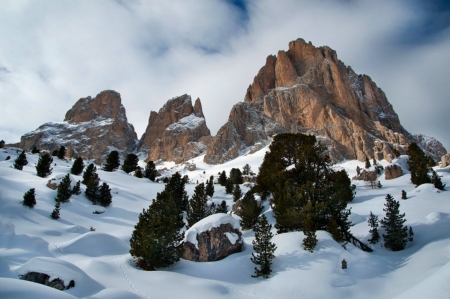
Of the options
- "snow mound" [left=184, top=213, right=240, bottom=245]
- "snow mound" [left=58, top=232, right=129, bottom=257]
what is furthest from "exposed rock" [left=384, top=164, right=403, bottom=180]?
"snow mound" [left=58, top=232, right=129, bottom=257]

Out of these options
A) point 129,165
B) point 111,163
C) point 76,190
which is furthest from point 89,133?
point 76,190

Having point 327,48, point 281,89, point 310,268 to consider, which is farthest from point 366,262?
point 327,48

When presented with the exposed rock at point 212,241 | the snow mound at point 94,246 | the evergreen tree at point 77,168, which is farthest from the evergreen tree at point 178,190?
the evergreen tree at point 77,168

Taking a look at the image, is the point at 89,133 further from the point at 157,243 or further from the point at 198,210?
the point at 157,243

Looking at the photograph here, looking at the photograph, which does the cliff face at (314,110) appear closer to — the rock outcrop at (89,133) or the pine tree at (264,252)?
the rock outcrop at (89,133)

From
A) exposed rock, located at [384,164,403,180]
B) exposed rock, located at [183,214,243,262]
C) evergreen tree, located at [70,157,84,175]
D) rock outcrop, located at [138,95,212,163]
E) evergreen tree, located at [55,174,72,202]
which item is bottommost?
exposed rock, located at [183,214,243,262]

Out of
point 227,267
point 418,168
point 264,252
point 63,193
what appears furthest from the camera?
point 418,168

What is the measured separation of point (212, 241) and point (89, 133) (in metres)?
187

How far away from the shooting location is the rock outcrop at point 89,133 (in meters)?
167

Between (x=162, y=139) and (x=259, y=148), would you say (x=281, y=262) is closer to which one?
(x=259, y=148)

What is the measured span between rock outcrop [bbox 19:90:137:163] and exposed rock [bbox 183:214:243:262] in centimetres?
16089

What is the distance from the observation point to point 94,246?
16234 mm

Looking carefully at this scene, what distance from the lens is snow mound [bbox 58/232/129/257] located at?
51.0ft

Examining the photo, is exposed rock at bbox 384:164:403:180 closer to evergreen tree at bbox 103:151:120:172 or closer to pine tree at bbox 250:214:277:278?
pine tree at bbox 250:214:277:278
